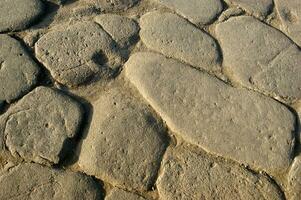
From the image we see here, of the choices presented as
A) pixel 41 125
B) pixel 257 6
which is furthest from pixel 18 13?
pixel 257 6

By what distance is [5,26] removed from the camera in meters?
1.83

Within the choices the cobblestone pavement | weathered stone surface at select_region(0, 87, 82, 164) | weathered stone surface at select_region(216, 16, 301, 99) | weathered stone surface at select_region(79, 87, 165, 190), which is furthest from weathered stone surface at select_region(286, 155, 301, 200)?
weathered stone surface at select_region(0, 87, 82, 164)

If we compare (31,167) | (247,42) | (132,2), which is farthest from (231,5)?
(31,167)

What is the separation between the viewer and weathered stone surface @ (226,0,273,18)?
6.60ft

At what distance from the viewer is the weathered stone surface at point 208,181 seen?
141 centimetres

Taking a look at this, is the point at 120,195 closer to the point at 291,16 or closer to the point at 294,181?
the point at 294,181

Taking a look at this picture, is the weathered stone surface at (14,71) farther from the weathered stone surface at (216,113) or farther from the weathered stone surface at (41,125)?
the weathered stone surface at (216,113)

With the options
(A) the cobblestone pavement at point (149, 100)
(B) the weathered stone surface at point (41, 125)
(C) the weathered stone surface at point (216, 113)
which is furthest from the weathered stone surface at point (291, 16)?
(B) the weathered stone surface at point (41, 125)

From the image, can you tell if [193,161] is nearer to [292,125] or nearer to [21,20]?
[292,125]

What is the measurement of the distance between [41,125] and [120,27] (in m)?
0.56

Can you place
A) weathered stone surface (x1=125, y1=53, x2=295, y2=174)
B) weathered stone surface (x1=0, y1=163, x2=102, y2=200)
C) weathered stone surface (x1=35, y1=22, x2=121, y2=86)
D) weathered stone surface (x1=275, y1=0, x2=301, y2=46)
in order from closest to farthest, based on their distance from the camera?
weathered stone surface (x1=0, y1=163, x2=102, y2=200) < weathered stone surface (x1=125, y1=53, x2=295, y2=174) < weathered stone surface (x1=35, y1=22, x2=121, y2=86) < weathered stone surface (x1=275, y1=0, x2=301, y2=46)

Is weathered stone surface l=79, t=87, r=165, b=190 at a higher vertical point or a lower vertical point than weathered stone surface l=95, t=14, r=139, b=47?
lower

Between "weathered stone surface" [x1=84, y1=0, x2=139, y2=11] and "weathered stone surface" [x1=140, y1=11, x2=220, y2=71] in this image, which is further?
"weathered stone surface" [x1=84, y1=0, x2=139, y2=11]

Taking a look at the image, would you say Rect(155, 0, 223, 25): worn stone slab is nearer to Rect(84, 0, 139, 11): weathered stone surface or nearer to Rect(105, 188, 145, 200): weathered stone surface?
Rect(84, 0, 139, 11): weathered stone surface
